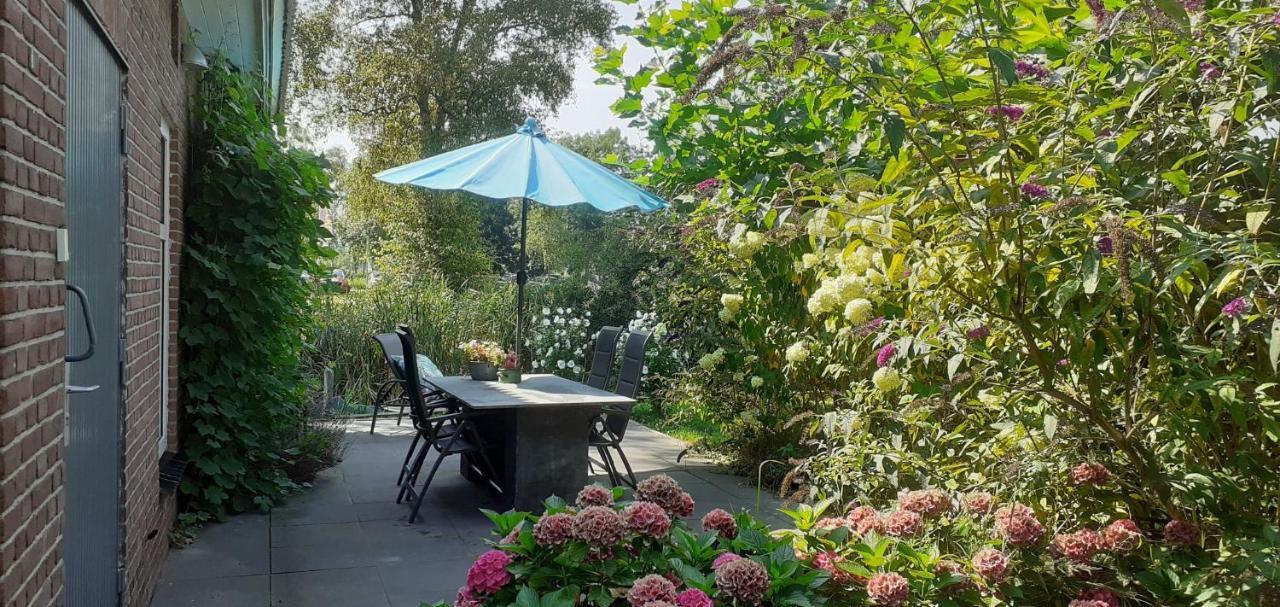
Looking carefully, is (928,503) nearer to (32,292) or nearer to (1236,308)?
(1236,308)

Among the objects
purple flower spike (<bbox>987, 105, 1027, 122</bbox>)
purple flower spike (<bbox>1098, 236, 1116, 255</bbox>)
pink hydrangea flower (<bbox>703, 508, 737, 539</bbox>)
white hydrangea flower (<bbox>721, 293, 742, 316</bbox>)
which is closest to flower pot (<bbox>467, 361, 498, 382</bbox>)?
white hydrangea flower (<bbox>721, 293, 742, 316</bbox>)

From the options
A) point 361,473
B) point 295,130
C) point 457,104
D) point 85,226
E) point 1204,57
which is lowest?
point 361,473

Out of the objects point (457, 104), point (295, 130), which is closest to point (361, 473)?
point (295, 130)

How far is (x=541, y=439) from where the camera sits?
5094 mm

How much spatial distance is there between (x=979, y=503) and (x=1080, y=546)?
261 mm

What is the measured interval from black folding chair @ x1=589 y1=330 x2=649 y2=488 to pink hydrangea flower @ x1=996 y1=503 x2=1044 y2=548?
333cm

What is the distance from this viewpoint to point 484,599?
200cm

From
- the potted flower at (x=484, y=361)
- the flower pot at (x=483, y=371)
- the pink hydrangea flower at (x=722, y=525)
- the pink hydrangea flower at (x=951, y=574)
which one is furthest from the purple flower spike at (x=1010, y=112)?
the flower pot at (x=483, y=371)

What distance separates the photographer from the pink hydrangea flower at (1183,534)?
7.08 feet

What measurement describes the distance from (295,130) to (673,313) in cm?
288

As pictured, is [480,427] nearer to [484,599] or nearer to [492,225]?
Result: [484,599]

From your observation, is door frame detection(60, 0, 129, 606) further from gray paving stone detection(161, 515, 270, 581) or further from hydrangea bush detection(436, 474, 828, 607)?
hydrangea bush detection(436, 474, 828, 607)

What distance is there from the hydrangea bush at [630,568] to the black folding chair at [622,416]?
3.21 metres

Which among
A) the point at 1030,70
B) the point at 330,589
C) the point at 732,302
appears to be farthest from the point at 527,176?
the point at 1030,70
